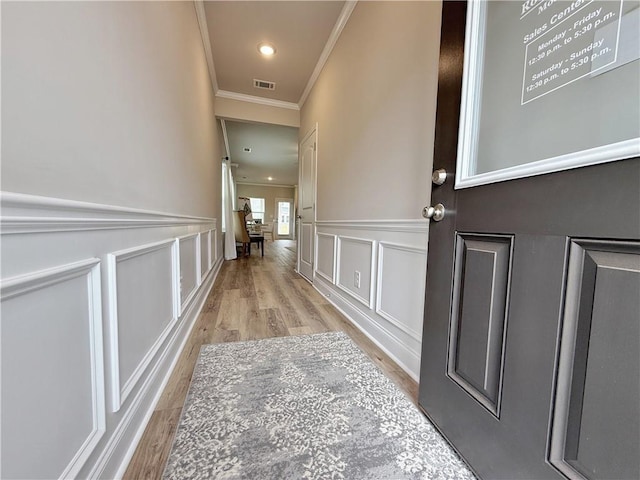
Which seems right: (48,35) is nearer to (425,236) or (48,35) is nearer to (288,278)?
(425,236)

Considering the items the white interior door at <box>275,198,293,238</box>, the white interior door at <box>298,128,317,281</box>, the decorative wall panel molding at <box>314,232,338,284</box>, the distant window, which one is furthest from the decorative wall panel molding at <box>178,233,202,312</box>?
the white interior door at <box>275,198,293,238</box>

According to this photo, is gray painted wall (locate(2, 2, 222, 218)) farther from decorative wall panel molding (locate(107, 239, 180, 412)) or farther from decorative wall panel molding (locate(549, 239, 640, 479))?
decorative wall panel molding (locate(549, 239, 640, 479))

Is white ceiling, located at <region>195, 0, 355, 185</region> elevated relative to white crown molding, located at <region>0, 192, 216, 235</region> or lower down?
→ elevated

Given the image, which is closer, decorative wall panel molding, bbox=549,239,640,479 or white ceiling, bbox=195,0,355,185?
decorative wall panel molding, bbox=549,239,640,479

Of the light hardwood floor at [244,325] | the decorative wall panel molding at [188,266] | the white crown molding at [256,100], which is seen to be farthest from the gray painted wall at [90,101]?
the white crown molding at [256,100]

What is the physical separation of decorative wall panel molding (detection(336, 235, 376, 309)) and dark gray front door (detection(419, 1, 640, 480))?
2.76ft

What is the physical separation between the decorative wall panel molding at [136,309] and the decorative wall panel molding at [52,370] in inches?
2.9

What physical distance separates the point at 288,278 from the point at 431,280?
2696 mm

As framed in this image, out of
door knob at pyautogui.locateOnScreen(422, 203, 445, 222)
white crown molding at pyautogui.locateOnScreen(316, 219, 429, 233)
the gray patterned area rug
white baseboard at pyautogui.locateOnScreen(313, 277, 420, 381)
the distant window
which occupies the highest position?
the distant window

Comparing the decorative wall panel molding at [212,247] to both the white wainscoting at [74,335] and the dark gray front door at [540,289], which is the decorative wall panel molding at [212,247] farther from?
the dark gray front door at [540,289]

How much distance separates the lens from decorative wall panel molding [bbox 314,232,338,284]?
248 centimetres

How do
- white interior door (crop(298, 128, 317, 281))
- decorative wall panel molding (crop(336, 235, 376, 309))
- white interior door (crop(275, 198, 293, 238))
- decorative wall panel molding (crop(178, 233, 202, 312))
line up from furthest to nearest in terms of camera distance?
1. white interior door (crop(275, 198, 293, 238))
2. white interior door (crop(298, 128, 317, 281))
3. decorative wall panel molding (crop(336, 235, 376, 309))
4. decorative wall panel molding (crop(178, 233, 202, 312))

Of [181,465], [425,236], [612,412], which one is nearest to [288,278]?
[425,236]

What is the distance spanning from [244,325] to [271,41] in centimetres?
261
